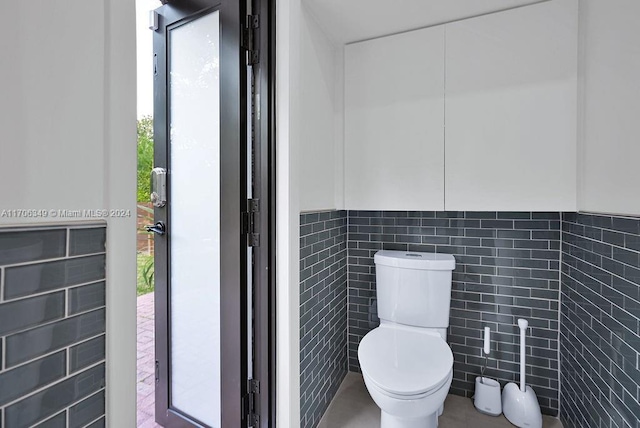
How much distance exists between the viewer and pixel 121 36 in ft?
2.35

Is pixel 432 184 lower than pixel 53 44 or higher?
lower

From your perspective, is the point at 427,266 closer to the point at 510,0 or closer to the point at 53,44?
the point at 510,0

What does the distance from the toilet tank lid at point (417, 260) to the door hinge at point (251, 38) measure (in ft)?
4.00

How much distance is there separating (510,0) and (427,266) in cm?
136

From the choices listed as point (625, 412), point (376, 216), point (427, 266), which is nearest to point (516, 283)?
point (427, 266)

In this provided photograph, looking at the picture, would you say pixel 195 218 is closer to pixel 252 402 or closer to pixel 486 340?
pixel 252 402

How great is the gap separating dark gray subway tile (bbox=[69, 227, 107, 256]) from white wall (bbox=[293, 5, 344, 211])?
0.82m

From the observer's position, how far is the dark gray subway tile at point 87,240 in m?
0.64

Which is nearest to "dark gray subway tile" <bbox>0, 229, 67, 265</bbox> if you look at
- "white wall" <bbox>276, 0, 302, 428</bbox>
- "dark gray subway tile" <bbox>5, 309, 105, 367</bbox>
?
"dark gray subway tile" <bbox>5, 309, 105, 367</bbox>

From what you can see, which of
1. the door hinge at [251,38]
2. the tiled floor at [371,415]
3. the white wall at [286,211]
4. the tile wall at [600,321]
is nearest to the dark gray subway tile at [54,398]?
the white wall at [286,211]

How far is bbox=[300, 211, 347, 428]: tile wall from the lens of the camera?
4.67 feet

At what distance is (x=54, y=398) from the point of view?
0.62 m

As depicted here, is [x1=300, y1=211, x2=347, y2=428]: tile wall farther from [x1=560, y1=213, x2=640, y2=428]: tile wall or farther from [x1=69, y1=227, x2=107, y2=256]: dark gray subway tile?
[x1=560, y1=213, x2=640, y2=428]: tile wall

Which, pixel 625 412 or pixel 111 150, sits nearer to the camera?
pixel 111 150
